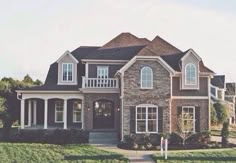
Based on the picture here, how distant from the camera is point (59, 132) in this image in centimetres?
3262

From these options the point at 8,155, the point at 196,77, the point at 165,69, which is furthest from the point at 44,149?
the point at 196,77

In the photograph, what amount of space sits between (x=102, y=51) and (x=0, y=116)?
945 cm

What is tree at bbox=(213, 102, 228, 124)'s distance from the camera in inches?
1909

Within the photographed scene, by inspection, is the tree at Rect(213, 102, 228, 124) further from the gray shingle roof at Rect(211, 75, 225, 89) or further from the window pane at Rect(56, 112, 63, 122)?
the window pane at Rect(56, 112, 63, 122)

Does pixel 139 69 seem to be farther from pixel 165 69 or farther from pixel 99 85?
pixel 99 85

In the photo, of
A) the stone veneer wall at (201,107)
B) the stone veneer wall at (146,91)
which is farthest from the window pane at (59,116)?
the stone veneer wall at (201,107)

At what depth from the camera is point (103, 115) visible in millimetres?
37844

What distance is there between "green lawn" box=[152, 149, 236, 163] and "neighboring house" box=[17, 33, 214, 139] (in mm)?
4780

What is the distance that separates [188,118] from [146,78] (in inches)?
165

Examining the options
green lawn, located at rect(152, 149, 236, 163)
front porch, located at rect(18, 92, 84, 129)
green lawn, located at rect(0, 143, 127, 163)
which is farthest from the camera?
front porch, located at rect(18, 92, 84, 129)

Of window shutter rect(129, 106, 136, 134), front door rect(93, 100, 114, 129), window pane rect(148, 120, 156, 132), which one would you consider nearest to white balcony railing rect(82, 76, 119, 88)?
front door rect(93, 100, 114, 129)

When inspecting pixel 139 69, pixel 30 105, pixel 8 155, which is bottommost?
pixel 8 155

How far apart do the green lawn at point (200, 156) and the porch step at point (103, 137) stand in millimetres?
5887

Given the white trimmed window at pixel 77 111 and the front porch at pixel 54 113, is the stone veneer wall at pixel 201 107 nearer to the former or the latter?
the front porch at pixel 54 113
